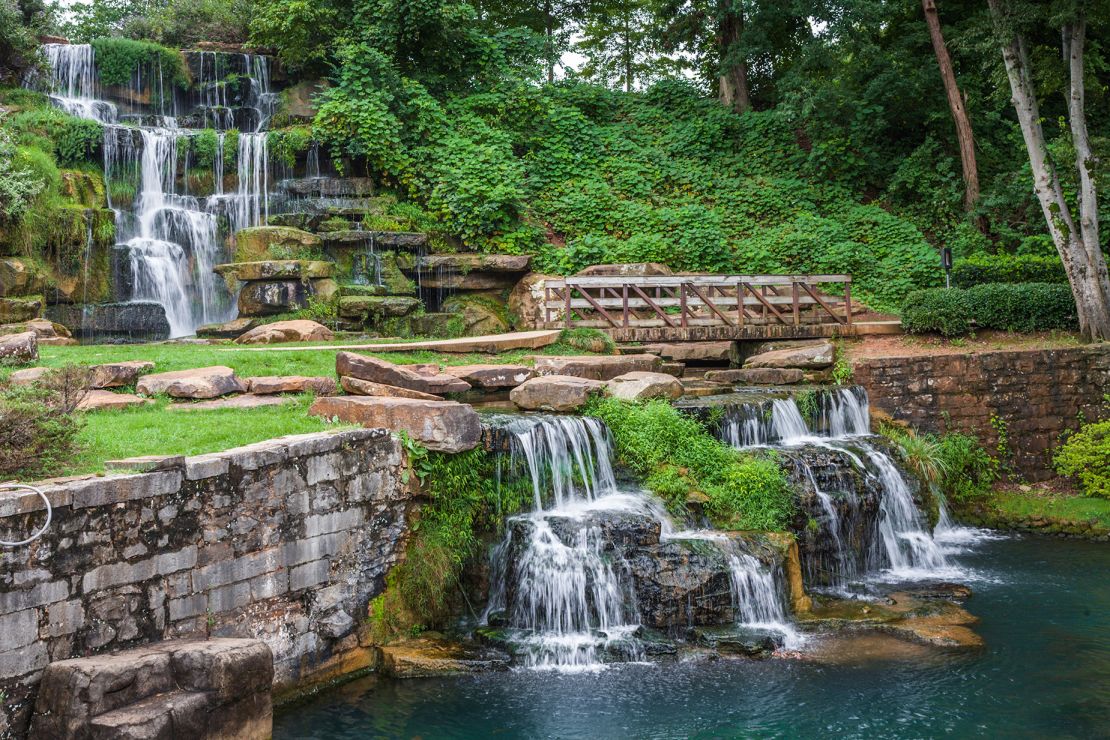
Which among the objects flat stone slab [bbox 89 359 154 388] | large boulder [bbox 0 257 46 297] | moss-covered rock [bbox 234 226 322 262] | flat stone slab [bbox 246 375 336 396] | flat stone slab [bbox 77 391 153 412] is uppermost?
moss-covered rock [bbox 234 226 322 262]

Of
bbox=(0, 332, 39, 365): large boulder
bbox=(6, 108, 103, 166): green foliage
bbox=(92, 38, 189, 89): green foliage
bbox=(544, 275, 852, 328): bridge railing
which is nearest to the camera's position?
bbox=(0, 332, 39, 365): large boulder

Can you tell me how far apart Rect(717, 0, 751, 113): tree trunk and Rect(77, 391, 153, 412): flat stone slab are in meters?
19.9

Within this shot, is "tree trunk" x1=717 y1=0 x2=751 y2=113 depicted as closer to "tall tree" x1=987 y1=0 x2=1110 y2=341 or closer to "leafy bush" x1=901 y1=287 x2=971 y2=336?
"tall tree" x1=987 y1=0 x2=1110 y2=341

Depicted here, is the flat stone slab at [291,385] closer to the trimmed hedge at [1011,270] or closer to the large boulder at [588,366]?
the large boulder at [588,366]

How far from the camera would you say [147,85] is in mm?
21453

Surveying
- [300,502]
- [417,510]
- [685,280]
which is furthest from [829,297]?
[300,502]

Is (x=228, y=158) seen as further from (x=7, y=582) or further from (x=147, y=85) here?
(x=7, y=582)

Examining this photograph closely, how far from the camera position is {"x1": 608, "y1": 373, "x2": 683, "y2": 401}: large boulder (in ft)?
34.5

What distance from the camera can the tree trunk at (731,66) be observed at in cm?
2462

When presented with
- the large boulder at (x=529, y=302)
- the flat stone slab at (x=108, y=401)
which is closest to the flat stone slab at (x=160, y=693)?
the flat stone slab at (x=108, y=401)

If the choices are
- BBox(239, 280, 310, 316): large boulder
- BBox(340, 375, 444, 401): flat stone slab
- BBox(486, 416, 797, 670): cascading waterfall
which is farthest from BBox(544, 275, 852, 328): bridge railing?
BBox(486, 416, 797, 670): cascading waterfall

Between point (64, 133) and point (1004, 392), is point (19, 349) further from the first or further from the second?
point (1004, 392)

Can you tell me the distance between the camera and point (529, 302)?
1750 centimetres

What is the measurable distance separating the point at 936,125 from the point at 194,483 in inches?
845
